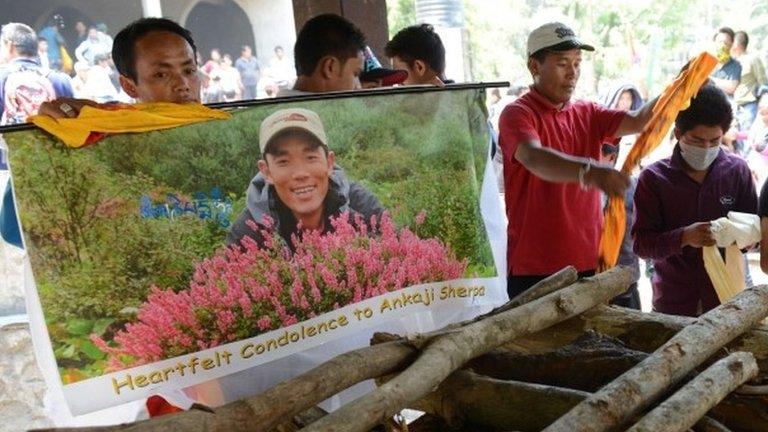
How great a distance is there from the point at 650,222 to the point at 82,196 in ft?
7.25

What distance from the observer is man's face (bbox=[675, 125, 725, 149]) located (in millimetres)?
3324

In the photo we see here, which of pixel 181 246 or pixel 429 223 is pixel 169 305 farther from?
pixel 429 223

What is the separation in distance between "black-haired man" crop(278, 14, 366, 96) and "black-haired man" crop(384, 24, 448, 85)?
0.77 meters

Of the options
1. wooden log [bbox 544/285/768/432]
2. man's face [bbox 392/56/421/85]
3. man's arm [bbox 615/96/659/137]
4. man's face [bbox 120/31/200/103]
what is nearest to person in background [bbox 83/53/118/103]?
man's face [bbox 392/56/421/85]

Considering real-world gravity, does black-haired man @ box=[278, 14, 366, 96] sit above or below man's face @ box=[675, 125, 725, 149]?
above

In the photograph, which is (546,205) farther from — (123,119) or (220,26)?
(220,26)

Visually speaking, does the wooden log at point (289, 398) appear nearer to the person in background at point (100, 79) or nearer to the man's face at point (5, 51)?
the man's face at point (5, 51)

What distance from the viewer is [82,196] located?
227 cm

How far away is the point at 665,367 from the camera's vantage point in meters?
1.86

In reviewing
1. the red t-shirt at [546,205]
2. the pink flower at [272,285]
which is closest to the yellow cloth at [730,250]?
the red t-shirt at [546,205]

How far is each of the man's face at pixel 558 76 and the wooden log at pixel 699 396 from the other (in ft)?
5.63

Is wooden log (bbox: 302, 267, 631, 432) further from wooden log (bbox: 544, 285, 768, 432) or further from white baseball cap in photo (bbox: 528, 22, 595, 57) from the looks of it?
white baseball cap in photo (bbox: 528, 22, 595, 57)

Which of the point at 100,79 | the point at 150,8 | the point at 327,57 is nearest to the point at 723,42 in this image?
the point at 150,8

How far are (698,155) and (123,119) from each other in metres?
2.20
